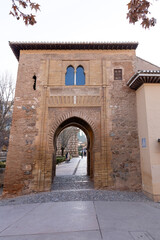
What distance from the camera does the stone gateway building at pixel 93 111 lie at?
22.1 feet

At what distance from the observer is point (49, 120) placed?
7.54 m

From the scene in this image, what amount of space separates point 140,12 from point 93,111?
5.07 m

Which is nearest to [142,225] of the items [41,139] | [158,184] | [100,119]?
[158,184]

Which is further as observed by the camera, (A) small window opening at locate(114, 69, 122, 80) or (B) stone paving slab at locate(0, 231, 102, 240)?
(A) small window opening at locate(114, 69, 122, 80)

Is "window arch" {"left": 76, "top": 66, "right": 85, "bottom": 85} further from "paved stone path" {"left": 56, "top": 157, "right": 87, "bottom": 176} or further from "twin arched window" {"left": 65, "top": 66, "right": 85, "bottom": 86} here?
"paved stone path" {"left": 56, "top": 157, "right": 87, "bottom": 176}

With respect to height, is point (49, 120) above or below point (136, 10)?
below

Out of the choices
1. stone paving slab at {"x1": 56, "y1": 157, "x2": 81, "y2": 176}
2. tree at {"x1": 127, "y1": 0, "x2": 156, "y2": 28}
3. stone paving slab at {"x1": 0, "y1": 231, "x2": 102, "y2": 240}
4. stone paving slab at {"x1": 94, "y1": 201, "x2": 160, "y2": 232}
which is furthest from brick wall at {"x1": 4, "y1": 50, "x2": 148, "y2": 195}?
stone paving slab at {"x1": 56, "y1": 157, "x2": 81, "y2": 176}

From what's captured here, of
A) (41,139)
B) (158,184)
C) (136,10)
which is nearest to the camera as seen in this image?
(136,10)

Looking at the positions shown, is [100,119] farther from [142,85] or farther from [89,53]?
[89,53]

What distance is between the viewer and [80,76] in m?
8.21

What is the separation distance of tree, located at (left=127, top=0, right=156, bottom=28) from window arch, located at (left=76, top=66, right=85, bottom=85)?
522 centimetres

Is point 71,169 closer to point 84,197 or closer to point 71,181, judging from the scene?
point 71,181

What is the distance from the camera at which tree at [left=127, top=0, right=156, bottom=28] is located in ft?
9.30

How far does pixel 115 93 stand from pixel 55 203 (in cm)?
589
